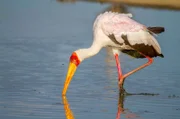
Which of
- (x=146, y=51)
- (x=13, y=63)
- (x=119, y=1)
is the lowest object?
(x=119, y=1)

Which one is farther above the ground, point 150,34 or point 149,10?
point 150,34

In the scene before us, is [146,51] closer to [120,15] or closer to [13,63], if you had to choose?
[120,15]

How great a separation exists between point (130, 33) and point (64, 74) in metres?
1.38

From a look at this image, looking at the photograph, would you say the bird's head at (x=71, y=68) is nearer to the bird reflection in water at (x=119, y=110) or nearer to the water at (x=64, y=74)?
the water at (x=64, y=74)

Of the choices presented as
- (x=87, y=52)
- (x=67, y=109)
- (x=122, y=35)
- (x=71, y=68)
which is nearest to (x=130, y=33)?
(x=122, y=35)

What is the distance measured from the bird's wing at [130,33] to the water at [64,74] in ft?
2.21

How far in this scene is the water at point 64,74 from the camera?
36.0 feet

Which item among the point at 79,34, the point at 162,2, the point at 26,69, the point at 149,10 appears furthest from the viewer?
the point at 162,2

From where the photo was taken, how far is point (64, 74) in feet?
45.7

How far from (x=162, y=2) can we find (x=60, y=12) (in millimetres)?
6194

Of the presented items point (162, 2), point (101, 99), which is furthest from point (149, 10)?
point (101, 99)

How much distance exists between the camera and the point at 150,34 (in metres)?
13.5

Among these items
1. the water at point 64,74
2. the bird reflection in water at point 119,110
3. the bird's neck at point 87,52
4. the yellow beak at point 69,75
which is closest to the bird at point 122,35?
the bird's neck at point 87,52

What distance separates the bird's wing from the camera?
524 inches
